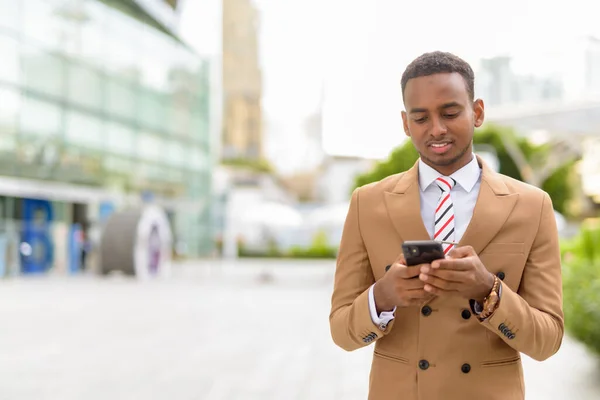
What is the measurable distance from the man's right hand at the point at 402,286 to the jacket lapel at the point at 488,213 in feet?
0.60

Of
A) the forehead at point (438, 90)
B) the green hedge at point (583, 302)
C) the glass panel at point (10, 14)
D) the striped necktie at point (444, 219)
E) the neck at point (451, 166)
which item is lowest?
the green hedge at point (583, 302)

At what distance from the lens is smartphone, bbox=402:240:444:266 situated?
1.53m

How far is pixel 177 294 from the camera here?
17391 millimetres

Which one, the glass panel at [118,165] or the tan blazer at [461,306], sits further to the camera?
the glass panel at [118,165]

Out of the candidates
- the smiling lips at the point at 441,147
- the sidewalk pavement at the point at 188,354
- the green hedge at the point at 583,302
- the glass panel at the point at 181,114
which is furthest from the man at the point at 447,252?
the glass panel at the point at 181,114

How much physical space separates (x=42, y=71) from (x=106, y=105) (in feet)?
12.8

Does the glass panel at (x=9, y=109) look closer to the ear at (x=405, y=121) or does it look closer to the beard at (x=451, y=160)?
the ear at (x=405, y=121)

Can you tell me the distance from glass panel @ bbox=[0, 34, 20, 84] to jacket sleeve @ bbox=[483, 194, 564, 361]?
2413 cm

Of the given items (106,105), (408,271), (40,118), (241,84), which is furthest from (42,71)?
(241,84)

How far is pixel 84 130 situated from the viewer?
28.1 metres

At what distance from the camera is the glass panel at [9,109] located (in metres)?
23.8

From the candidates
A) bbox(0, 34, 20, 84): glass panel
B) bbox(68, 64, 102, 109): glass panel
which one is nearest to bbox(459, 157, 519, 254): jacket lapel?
bbox(0, 34, 20, 84): glass panel

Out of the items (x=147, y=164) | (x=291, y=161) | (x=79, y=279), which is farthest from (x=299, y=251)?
(x=291, y=161)

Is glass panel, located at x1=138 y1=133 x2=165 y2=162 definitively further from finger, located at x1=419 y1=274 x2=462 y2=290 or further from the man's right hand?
finger, located at x1=419 y1=274 x2=462 y2=290
